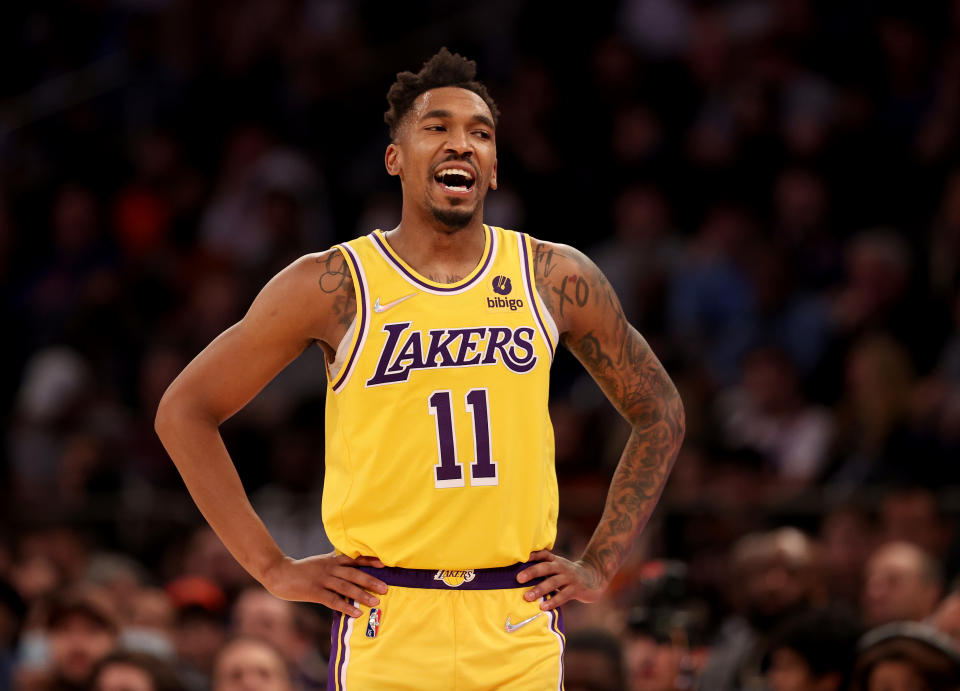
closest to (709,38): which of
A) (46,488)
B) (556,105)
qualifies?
(556,105)

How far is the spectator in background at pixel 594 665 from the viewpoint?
6353 mm

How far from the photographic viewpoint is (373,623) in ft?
14.8

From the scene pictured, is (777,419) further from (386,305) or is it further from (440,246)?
(386,305)

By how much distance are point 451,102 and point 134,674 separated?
3.36 meters

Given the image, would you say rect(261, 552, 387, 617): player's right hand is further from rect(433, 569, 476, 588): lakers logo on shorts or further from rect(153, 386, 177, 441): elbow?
rect(153, 386, 177, 441): elbow

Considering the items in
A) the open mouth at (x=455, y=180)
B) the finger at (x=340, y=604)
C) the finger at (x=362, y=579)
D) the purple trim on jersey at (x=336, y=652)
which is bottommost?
the purple trim on jersey at (x=336, y=652)

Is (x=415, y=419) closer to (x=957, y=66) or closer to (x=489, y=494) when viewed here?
(x=489, y=494)

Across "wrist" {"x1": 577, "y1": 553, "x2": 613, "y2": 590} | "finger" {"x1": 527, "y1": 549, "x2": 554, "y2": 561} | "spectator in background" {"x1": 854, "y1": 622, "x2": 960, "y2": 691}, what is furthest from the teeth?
"spectator in background" {"x1": 854, "y1": 622, "x2": 960, "y2": 691}

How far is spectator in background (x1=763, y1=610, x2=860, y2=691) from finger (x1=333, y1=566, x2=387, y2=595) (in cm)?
235

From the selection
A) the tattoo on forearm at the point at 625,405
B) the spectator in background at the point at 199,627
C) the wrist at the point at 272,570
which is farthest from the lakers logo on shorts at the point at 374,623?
the spectator in background at the point at 199,627

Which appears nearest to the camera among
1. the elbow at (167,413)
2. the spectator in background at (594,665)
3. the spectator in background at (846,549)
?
the elbow at (167,413)

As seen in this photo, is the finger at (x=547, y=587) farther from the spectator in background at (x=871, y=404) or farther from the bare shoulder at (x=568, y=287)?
the spectator in background at (x=871, y=404)

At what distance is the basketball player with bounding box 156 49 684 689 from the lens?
4.43 m

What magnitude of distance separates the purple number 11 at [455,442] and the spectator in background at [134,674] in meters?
2.93
